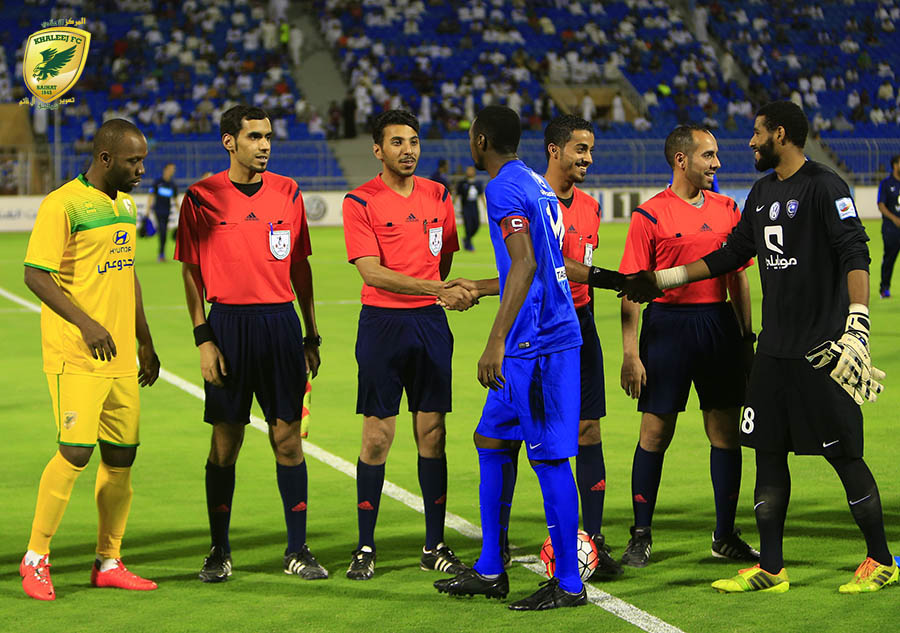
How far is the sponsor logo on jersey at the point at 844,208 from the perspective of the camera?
5578mm

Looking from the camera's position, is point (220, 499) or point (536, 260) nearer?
point (536, 260)

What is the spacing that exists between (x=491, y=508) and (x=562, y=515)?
398 millimetres

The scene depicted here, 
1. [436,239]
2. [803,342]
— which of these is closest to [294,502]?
[436,239]

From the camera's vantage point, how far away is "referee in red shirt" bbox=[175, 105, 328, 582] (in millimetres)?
6133

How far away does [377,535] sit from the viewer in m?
6.97

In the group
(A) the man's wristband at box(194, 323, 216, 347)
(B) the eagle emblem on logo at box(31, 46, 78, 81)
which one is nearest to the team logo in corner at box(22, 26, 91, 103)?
(B) the eagle emblem on logo at box(31, 46, 78, 81)

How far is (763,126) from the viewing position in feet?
19.1

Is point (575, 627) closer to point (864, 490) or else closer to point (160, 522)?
point (864, 490)

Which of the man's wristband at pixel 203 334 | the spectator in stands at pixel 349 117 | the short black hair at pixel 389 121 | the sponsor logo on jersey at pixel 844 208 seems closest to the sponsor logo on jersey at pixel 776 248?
the sponsor logo on jersey at pixel 844 208

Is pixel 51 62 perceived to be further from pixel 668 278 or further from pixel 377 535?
pixel 668 278

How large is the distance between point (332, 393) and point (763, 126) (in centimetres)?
662

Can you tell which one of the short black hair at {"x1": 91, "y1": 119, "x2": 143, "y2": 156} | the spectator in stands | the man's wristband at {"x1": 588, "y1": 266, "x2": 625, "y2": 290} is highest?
the spectator in stands

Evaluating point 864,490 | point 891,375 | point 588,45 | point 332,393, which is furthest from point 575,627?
point 588,45

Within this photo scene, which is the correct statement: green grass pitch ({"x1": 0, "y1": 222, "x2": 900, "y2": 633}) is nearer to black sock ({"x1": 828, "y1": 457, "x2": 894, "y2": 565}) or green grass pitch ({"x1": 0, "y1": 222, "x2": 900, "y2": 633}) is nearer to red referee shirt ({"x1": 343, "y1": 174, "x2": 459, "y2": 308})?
black sock ({"x1": 828, "y1": 457, "x2": 894, "y2": 565})
